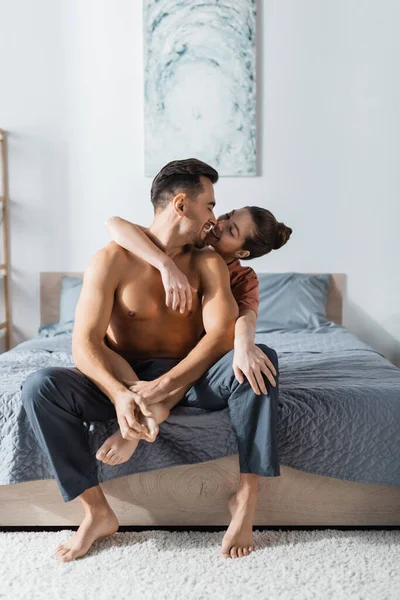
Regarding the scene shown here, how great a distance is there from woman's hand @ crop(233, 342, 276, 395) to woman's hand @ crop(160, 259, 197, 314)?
0.22 m

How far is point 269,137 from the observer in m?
3.69

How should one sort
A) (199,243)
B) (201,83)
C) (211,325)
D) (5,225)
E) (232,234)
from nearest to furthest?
(211,325)
(199,243)
(232,234)
(201,83)
(5,225)

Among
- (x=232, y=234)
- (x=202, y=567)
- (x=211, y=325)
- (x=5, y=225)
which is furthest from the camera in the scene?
(x=5, y=225)

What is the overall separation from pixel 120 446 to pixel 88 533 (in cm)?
25

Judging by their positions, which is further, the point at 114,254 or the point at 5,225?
the point at 5,225

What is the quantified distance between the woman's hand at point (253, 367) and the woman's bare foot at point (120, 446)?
26cm

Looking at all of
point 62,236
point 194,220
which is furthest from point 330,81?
point 194,220

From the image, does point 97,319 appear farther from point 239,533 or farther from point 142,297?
point 239,533

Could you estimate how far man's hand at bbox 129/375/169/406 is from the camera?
1.80 metres

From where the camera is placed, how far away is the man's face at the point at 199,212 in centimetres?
202

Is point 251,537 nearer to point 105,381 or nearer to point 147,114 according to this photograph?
point 105,381

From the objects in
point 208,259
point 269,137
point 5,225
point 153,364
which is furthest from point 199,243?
point 5,225

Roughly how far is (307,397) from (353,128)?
2.19 metres

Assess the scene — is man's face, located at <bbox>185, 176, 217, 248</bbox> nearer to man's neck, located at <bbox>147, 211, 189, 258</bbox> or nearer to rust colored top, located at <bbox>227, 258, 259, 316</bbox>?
man's neck, located at <bbox>147, 211, 189, 258</bbox>
